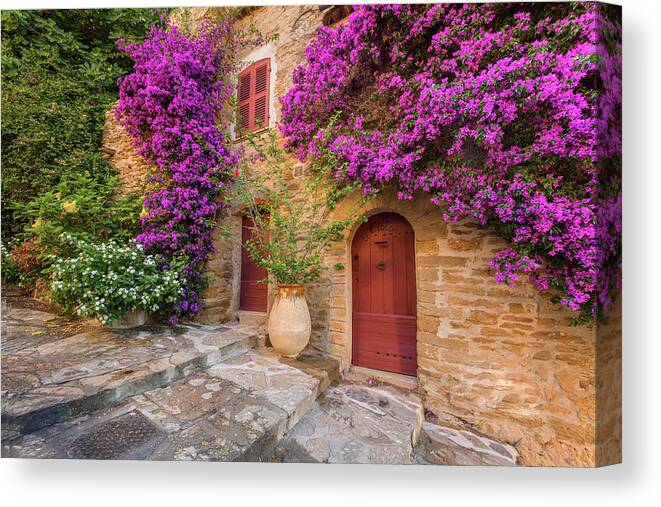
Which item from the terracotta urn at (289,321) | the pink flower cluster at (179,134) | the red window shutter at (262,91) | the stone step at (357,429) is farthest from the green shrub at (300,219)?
the stone step at (357,429)

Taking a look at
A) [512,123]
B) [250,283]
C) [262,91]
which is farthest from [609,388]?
[262,91]

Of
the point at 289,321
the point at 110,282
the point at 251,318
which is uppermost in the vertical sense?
the point at 110,282

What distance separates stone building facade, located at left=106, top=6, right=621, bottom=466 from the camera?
166 centimetres

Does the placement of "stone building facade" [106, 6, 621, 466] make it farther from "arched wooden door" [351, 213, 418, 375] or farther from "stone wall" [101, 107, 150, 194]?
"stone wall" [101, 107, 150, 194]

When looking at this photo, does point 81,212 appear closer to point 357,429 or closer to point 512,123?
point 357,429

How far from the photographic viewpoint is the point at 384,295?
262cm

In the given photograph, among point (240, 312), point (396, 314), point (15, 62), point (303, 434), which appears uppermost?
point (15, 62)

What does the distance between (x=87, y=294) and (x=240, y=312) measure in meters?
1.71

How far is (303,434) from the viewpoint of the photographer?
1706 millimetres

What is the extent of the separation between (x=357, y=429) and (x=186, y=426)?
1.16 metres

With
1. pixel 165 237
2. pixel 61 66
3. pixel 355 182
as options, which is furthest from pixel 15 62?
pixel 355 182

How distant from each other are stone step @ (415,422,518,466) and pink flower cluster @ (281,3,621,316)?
4.02 feet

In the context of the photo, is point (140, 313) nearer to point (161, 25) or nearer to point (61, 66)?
point (61, 66)

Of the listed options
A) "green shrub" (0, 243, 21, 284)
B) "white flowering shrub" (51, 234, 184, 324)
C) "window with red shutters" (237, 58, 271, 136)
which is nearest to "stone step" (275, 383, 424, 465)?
"white flowering shrub" (51, 234, 184, 324)
